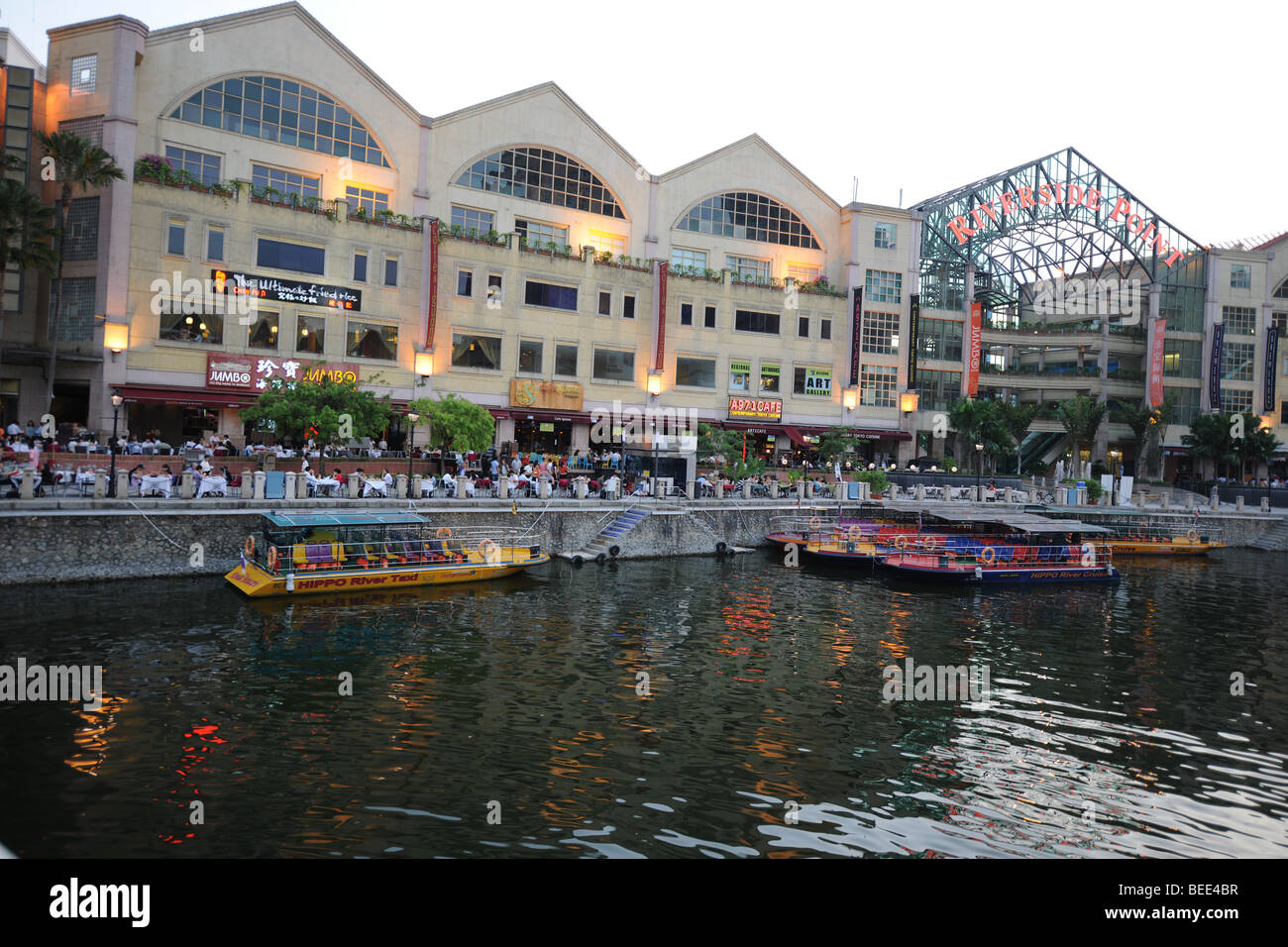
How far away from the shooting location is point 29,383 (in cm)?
4262

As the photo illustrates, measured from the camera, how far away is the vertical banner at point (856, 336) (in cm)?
6334

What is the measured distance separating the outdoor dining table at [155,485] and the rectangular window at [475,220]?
88.6ft

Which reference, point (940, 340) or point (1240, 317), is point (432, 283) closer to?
point (940, 340)

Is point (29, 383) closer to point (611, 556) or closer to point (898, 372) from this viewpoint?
point (611, 556)

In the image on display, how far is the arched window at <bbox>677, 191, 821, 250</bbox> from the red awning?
31.3 metres

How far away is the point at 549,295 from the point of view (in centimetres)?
5462

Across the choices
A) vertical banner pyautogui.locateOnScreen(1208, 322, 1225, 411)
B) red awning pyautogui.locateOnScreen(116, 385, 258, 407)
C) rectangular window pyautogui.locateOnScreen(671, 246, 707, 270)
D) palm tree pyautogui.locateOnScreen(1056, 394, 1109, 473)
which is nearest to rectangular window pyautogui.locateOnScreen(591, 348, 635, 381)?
rectangular window pyautogui.locateOnScreen(671, 246, 707, 270)

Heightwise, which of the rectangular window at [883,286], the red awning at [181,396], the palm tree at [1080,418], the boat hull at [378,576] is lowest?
the boat hull at [378,576]

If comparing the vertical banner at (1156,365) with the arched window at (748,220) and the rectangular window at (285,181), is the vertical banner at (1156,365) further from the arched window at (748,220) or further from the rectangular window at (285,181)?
the rectangular window at (285,181)

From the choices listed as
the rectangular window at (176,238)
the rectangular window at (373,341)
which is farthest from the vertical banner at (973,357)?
the rectangular window at (176,238)

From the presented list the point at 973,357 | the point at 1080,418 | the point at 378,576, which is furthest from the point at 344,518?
the point at 1080,418

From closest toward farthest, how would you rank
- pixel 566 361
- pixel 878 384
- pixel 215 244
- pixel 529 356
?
pixel 215 244 < pixel 529 356 < pixel 566 361 < pixel 878 384

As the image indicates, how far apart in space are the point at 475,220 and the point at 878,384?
31838 mm
